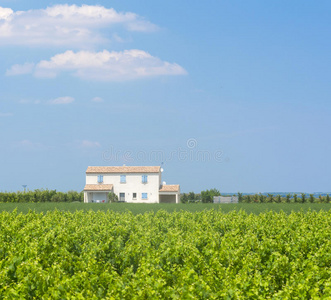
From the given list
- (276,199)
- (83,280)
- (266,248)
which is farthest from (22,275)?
(276,199)

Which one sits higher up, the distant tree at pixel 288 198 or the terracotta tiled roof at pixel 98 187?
the terracotta tiled roof at pixel 98 187

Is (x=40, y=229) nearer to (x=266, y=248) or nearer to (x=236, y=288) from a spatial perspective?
(x=266, y=248)

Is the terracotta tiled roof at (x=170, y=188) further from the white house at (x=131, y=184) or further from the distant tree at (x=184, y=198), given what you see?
the distant tree at (x=184, y=198)

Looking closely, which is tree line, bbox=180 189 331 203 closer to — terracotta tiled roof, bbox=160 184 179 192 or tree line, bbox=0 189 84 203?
terracotta tiled roof, bbox=160 184 179 192

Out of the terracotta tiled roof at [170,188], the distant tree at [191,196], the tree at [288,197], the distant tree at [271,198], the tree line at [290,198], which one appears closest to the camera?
the tree line at [290,198]

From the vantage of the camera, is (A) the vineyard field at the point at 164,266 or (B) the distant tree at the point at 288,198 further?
(B) the distant tree at the point at 288,198

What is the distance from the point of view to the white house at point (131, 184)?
217ft

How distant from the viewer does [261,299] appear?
22.6ft

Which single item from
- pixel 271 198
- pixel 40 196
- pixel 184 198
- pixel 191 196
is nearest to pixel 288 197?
pixel 271 198

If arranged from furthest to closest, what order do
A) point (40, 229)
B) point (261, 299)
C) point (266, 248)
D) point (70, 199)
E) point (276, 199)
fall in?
1. point (70, 199)
2. point (276, 199)
3. point (40, 229)
4. point (266, 248)
5. point (261, 299)

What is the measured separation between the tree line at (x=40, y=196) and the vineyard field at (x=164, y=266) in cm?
4109

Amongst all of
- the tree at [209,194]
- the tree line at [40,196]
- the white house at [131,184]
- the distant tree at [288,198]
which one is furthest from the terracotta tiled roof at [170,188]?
the distant tree at [288,198]

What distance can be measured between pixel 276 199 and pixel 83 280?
47844 mm

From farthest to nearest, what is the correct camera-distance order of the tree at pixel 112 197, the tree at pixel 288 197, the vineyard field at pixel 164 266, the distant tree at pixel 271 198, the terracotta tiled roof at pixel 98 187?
the tree at pixel 112 197 → the terracotta tiled roof at pixel 98 187 → the distant tree at pixel 271 198 → the tree at pixel 288 197 → the vineyard field at pixel 164 266
